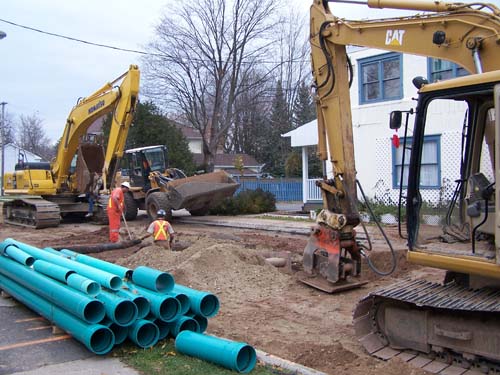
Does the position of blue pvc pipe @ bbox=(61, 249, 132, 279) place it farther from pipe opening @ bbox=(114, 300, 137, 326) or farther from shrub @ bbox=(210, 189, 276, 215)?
shrub @ bbox=(210, 189, 276, 215)

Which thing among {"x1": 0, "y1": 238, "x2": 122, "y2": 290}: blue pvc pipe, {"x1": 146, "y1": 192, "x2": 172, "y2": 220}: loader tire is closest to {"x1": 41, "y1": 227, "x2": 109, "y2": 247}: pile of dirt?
{"x1": 146, "y1": 192, "x2": 172, "y2": 220}: loader tire

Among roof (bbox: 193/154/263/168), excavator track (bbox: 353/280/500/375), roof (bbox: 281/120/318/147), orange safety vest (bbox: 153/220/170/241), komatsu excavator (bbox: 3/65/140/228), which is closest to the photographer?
excavator track (bbox: 353/280/500/375)

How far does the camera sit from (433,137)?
1531cm

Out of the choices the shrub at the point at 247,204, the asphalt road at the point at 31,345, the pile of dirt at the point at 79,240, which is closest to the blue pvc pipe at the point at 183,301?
the asphalt road at the point at 31,345

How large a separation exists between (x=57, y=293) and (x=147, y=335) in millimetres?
1141

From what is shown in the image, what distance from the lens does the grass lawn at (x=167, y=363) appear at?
519cm

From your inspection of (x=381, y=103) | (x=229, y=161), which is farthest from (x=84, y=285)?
(x=229, y=161)

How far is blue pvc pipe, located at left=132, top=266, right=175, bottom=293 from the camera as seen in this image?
20.2 ft

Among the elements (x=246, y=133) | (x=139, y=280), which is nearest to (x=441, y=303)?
(x=139, y=280)

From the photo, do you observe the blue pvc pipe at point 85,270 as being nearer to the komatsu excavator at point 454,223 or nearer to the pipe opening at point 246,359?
the pipe opening at point 246,359

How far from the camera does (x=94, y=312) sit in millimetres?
5719

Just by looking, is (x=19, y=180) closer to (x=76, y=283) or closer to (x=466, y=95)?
(x=76, y=283)

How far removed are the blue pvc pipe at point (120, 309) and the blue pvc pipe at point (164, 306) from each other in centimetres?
24

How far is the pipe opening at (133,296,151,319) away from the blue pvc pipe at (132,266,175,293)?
283 mm
